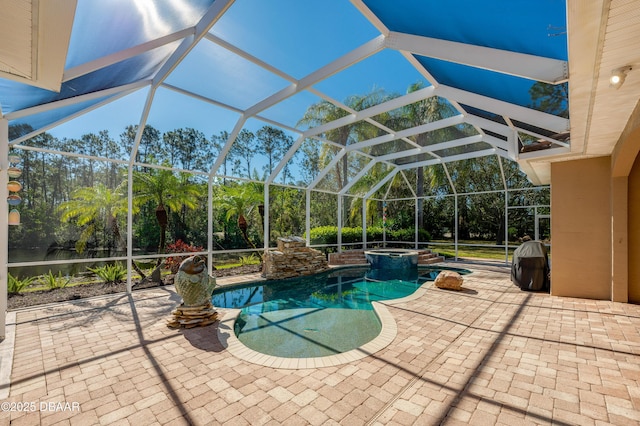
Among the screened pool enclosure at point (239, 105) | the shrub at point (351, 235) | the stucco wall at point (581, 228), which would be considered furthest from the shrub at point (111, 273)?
the stucco wall at point (581, 228)

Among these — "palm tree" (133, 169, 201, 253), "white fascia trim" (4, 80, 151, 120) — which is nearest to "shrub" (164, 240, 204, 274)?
"palm tree" (133, 169, 201, 253)

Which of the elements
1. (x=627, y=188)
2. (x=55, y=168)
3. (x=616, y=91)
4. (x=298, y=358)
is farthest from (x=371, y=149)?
(x=55, y=168)

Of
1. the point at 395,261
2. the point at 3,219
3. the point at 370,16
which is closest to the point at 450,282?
the point at 395,261

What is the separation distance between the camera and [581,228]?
722 cm

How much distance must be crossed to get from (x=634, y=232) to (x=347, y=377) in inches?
308

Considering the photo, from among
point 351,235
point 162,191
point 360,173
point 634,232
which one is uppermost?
point 360,173

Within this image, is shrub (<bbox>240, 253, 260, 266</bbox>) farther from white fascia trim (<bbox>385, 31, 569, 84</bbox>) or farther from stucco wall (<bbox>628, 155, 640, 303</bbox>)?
stucco wall (<bbox>628, 155, 640, 303</bbox>)

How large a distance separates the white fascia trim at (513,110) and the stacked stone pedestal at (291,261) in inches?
286

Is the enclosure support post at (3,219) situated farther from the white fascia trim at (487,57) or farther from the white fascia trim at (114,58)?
the white fascia trim at (487,57)

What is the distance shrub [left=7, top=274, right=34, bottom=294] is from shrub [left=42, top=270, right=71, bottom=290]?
32 cm

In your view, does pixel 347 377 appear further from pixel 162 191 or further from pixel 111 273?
pixel 162 191

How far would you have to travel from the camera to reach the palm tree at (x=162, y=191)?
10062 mm

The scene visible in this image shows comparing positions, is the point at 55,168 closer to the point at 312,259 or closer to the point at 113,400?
the point at 113,400

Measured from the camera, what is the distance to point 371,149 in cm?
1166
